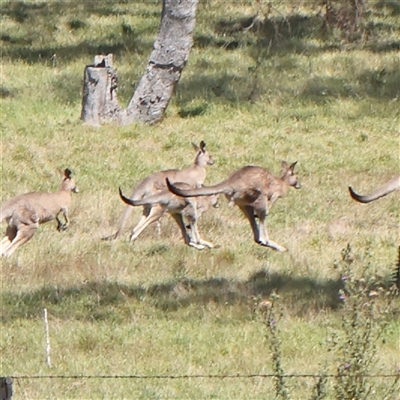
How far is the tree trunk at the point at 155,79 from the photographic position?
63.1ft

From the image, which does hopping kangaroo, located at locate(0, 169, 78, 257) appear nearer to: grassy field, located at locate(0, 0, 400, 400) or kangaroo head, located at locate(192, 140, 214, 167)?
grassy field, located at locate(0, 0, 400, 400)

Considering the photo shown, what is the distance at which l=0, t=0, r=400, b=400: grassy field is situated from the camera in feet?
31.3

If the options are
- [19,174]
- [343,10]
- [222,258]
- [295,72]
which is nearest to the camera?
[222,258]

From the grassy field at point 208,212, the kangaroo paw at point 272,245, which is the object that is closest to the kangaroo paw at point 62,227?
the grassy field at point 208,212

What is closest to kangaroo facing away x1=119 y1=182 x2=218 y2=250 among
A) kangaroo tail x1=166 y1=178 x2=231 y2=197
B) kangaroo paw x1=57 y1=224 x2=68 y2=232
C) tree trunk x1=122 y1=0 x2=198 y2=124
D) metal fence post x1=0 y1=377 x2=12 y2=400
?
kangaroo tail x1=166 y1=178 x2=231 y2=197

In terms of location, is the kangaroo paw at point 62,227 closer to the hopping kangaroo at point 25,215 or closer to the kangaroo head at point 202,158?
the hopping kangaroo at point 25,215

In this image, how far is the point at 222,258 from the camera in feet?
41.7

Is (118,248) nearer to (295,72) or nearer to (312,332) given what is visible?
(312,332)

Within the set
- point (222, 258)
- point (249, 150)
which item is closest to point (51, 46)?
point (249, 150)

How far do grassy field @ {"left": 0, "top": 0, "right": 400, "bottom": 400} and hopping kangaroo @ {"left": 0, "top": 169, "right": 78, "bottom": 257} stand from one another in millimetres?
179

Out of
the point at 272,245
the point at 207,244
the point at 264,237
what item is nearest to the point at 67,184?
the point at 207,244

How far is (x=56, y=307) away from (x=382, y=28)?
15.4m

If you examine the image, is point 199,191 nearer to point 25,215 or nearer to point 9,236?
point 25,215

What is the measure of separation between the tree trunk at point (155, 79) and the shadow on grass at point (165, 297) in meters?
7.92
